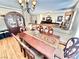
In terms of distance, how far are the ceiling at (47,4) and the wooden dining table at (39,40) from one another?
40 centimetres

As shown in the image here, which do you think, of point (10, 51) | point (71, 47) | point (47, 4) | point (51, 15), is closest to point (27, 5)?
point (47, 4)

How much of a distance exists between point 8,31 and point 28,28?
0.34 m

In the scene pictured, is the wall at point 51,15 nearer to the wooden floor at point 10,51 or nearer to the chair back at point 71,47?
the chair back at point 71,47

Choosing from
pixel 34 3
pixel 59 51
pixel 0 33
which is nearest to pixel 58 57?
pixel 59 51

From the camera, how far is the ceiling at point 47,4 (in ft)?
3.38

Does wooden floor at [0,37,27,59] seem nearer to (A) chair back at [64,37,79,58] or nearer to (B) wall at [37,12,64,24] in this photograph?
(B) wall at [37,12,64,24]

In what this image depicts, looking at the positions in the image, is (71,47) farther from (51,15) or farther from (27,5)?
(27,5)

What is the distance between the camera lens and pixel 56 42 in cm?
113

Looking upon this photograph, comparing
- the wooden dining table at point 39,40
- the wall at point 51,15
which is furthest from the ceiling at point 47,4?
the wooden dining table at point 39,40

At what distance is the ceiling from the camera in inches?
40.6

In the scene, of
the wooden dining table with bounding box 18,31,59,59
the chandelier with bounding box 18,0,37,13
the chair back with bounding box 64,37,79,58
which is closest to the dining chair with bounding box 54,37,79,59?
the chair back with bounding box 64,37,79,58

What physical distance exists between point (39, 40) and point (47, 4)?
21.4 inches

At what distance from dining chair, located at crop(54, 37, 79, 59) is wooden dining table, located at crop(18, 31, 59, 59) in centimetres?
13

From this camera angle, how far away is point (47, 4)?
3.87 feet
